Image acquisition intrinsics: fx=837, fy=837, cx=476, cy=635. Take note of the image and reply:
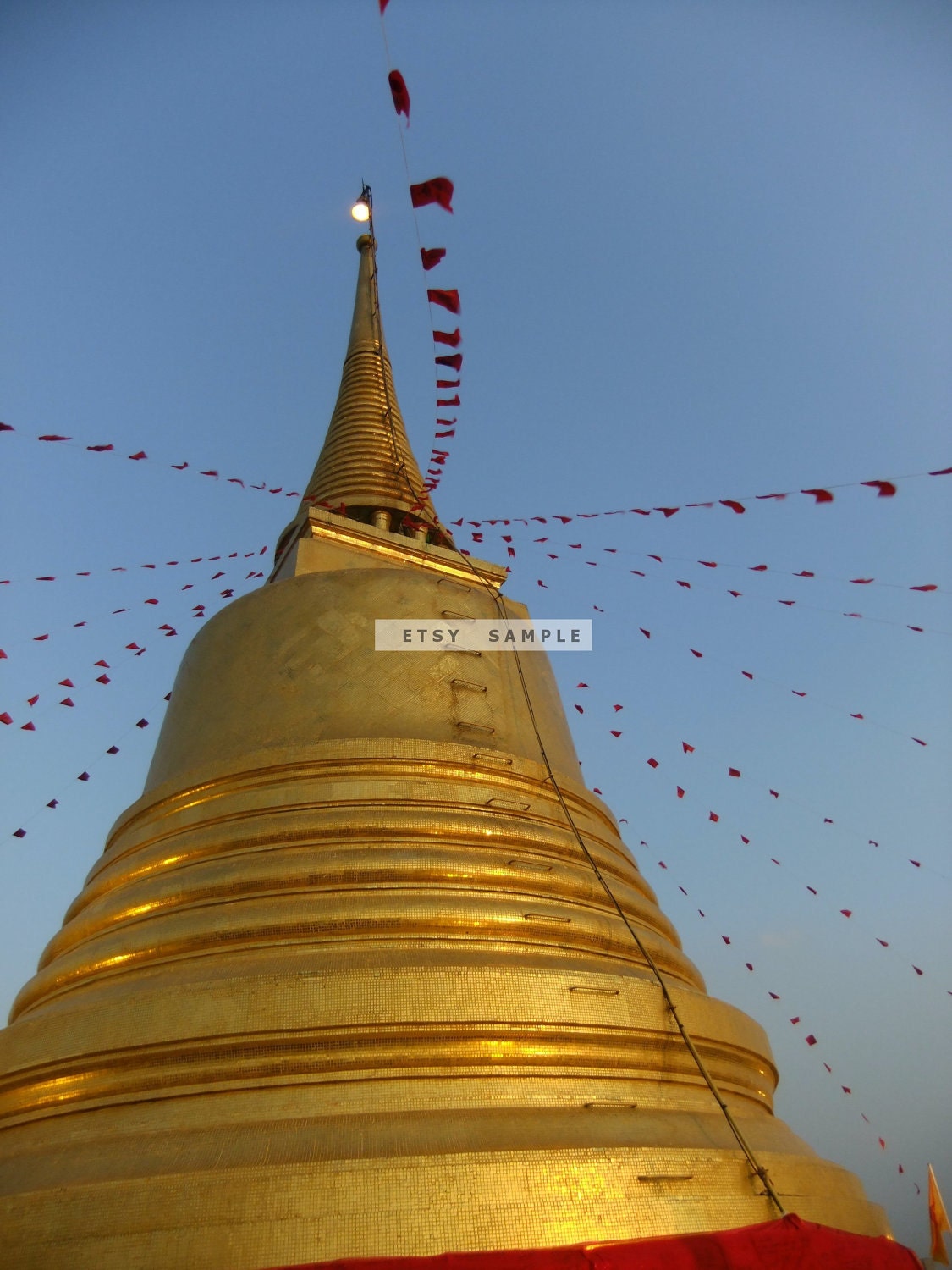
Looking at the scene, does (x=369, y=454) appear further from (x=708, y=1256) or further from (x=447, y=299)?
(x=708, y=1256)

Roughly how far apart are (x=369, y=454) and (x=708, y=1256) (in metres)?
9.56

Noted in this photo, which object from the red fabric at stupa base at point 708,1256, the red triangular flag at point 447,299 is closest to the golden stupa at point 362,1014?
the red fabric at stupa base at point 708,1256

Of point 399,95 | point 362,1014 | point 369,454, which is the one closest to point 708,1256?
point 362,1014

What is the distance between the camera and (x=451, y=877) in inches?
198

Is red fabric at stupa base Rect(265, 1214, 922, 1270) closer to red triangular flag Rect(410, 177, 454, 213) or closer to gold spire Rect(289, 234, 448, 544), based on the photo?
red triangular flag Rect(410, 177, 454, 213)

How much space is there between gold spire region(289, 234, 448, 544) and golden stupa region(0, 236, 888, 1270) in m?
3.57

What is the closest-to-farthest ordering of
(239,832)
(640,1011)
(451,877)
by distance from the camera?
(640,1011)
(451,877)
(239,832)

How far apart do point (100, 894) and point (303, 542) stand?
4.15 meters

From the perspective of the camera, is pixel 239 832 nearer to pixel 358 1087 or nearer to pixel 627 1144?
pixel 358 1087

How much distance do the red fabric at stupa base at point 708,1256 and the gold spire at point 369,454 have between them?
312 inches

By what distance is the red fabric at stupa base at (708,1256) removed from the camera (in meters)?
3.09

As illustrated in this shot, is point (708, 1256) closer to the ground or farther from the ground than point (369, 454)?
closer to the ground

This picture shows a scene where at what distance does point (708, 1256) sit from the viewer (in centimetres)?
337

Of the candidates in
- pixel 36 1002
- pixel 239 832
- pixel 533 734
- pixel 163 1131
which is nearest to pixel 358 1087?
pixel 163 1131
